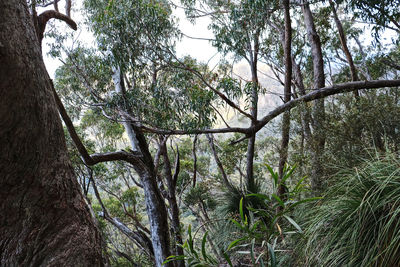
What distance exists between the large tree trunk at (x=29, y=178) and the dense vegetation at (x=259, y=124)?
2.94 feet

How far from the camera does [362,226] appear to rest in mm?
1928

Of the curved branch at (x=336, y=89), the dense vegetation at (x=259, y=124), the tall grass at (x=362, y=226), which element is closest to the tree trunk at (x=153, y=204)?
the dense vegetation at (x=259, y=124)

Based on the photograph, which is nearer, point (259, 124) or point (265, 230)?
point (265, 230)

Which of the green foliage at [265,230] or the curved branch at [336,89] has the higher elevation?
the curved branch at [336,89]

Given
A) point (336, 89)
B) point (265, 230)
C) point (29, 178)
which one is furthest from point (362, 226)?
point (336, 89)

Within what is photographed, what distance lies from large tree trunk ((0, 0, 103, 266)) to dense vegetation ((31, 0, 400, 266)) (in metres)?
0.89

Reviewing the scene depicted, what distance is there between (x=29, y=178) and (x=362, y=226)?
189 cm

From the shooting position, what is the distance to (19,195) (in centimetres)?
162

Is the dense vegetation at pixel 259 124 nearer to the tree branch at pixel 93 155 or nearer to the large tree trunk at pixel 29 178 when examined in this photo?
the tree branch at pixel 93 155

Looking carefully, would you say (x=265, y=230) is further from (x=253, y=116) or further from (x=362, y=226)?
(x=253, y=116)

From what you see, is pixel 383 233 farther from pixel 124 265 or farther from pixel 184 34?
pixel 124 265

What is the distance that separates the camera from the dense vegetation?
2.11 m

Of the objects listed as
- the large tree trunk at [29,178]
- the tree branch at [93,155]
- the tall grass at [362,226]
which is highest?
the tree branch at [93,155]

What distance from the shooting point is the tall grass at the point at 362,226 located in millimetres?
1820
